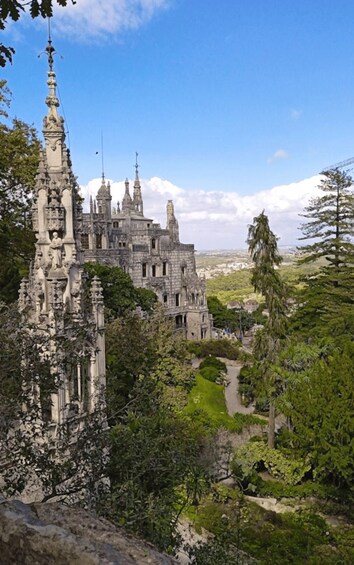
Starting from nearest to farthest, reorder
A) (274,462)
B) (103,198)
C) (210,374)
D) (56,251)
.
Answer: (56,251)
(274,462)
(210,374)
(103,198)

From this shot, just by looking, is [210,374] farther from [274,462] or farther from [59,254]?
[59,254]

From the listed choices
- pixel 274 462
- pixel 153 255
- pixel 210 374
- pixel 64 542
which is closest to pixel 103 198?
pixel 153 255

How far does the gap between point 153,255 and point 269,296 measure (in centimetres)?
2629

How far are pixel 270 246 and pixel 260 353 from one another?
4.47 meters

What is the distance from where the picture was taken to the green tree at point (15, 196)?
1681 centimetres

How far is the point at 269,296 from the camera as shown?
715 inches

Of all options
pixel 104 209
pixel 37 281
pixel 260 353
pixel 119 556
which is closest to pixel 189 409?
pixel 260 353

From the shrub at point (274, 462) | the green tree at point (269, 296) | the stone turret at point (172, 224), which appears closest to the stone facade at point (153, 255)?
the stone turret at point (172, 224)

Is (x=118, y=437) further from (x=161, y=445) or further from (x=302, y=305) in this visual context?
(x=302, y=305)

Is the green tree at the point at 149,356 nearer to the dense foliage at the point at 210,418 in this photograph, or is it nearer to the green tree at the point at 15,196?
the dense foliage at the point at 210,418

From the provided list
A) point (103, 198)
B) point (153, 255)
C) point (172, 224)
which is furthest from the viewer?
point (172, 224)

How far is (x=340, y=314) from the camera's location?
20734 mm

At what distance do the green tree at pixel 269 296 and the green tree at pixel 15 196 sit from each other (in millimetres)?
8812

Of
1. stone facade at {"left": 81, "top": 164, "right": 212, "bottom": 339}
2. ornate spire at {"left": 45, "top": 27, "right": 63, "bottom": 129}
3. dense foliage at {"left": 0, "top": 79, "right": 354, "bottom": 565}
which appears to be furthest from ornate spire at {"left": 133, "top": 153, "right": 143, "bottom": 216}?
ornate spire at {"left": 45, "top": 27, "right": 63, "bottom": 129}
